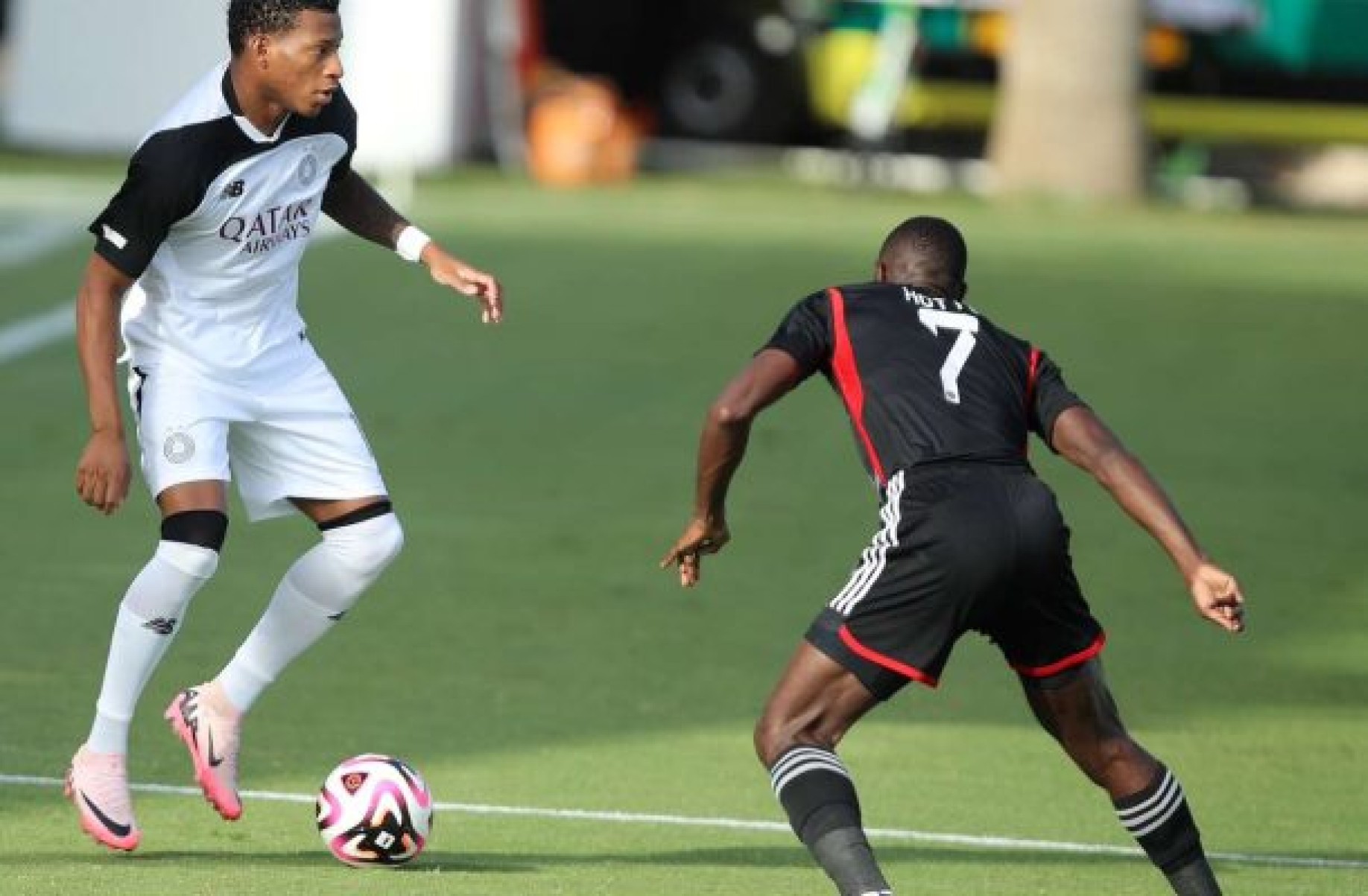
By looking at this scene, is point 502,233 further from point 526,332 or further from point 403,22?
point 403,22

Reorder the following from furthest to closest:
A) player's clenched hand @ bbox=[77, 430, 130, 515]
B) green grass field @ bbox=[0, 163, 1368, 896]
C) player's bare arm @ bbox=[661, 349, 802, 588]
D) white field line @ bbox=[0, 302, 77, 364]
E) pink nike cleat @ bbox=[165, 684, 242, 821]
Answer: white field line @ bbox=[0, 302, 77, 364] → green grass field @ bbox=[0, 163, 1368, 896] → pink nike cleat @ bbox=[165, 684, 242, 821] → player's clenched hand @ bbox=[77, 430, 130, 515] → player's bare arm @ bbox=[661, 349, 802, 588]

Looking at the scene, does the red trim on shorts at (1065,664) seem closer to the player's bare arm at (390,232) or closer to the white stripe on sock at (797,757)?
the white stripe on sock at (797,757)

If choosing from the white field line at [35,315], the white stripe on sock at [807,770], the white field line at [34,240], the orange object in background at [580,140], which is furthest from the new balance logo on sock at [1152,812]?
the orange object in background at [580,140]

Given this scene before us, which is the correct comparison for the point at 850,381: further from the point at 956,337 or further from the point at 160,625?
the point at 160,625

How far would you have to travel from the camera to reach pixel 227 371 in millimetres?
8023

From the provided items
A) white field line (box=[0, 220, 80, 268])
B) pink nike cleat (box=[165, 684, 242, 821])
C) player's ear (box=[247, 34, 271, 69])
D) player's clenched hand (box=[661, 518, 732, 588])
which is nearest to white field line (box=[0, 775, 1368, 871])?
pink nike cleat (box=[165, 684, 242, 821])

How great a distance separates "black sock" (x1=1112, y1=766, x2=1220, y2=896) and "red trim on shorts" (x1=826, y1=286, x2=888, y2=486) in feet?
3.11

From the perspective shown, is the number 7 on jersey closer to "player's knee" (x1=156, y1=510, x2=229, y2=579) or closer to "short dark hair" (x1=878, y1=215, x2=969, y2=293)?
"short dark hair" (x1=878, y1=215, x2=969, y2=293)

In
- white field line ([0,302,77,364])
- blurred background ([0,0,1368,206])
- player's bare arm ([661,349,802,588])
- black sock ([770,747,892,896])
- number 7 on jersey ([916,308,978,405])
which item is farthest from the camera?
blurred background ([0,0,1368,206])

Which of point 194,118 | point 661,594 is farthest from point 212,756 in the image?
point 661,594

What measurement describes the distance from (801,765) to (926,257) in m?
1.26

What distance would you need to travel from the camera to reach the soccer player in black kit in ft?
22.2

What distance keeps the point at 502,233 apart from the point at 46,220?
3385mm

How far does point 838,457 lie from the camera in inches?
636
